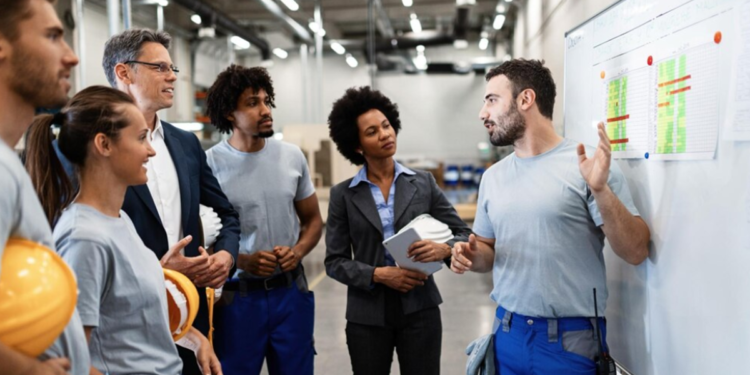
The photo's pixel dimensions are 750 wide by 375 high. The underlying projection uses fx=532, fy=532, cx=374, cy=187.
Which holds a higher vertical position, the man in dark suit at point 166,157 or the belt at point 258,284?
the man in dark suit at point 166,157

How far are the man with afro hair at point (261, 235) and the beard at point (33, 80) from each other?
1.38 m

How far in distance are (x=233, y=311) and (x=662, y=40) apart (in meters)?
1.84

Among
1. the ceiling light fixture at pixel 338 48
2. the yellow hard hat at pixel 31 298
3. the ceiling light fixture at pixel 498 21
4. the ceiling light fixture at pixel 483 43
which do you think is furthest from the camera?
the ceiling light fixture at pixel 483 43

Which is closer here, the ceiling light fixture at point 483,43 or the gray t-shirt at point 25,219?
the gray t-shirt at point 25,219

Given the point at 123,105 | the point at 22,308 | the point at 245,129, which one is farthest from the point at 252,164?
the point at 22,308

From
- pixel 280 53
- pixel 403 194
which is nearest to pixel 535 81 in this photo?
pixel 403 194

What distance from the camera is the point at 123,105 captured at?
129 cm

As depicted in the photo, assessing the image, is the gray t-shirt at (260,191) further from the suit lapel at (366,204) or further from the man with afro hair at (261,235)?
the suit lapel at (366,204)

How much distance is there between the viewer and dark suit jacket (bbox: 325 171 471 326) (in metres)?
2.11

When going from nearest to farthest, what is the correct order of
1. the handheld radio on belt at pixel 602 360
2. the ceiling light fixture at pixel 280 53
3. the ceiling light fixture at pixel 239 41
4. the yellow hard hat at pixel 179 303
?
the yellow hard hat at pixel 179 303
the handheld radio on belt at pixel 602 360
the ceiling light fixture at pixel 239 41
the ceiling light fixture at pixel 280 53

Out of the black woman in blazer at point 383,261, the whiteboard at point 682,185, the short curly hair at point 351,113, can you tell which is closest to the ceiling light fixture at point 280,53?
the short curly hair at point 351,113

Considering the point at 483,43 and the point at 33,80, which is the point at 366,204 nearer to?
the point at 33,80

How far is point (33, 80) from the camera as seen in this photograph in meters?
0.90

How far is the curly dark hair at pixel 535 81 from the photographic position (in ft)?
5.96
